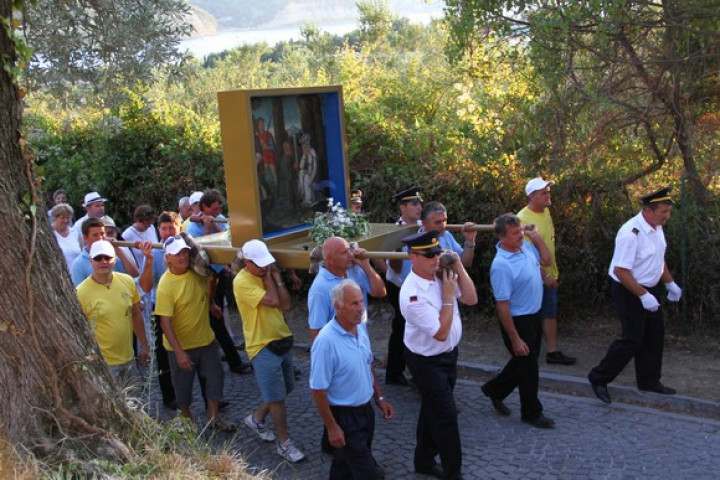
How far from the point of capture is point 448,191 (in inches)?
414

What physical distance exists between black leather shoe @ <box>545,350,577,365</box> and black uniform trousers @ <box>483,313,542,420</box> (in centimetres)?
161

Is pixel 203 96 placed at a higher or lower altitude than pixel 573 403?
higher

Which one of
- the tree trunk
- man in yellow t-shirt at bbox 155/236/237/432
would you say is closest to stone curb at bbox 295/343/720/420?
man in yellow t-shirt at bbox 155/236/237/432

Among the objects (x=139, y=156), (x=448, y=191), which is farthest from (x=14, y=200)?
(x=139, y=156)

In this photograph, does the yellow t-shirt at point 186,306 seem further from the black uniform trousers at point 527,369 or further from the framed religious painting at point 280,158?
the black uniform trousers at point 527,369

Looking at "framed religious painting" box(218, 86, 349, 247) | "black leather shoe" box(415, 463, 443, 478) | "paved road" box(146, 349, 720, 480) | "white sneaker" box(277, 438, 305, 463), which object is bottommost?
"paved road" box(146, 349, 720, 480)

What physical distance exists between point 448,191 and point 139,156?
237 inches

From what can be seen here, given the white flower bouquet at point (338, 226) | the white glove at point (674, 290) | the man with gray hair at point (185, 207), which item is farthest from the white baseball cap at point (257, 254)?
the man with gray hair at point (185, 207)

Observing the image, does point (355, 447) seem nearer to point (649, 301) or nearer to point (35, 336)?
point (35, 336)

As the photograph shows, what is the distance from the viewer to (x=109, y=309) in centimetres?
710

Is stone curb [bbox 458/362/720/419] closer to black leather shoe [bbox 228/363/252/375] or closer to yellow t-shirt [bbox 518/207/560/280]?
yellow t-shirt [bbox 518/207/560/280]

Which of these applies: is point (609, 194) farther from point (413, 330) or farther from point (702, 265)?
point (413, 330)

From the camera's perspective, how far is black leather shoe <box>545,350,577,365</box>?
28.2ft

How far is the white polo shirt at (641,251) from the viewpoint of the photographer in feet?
23.8
